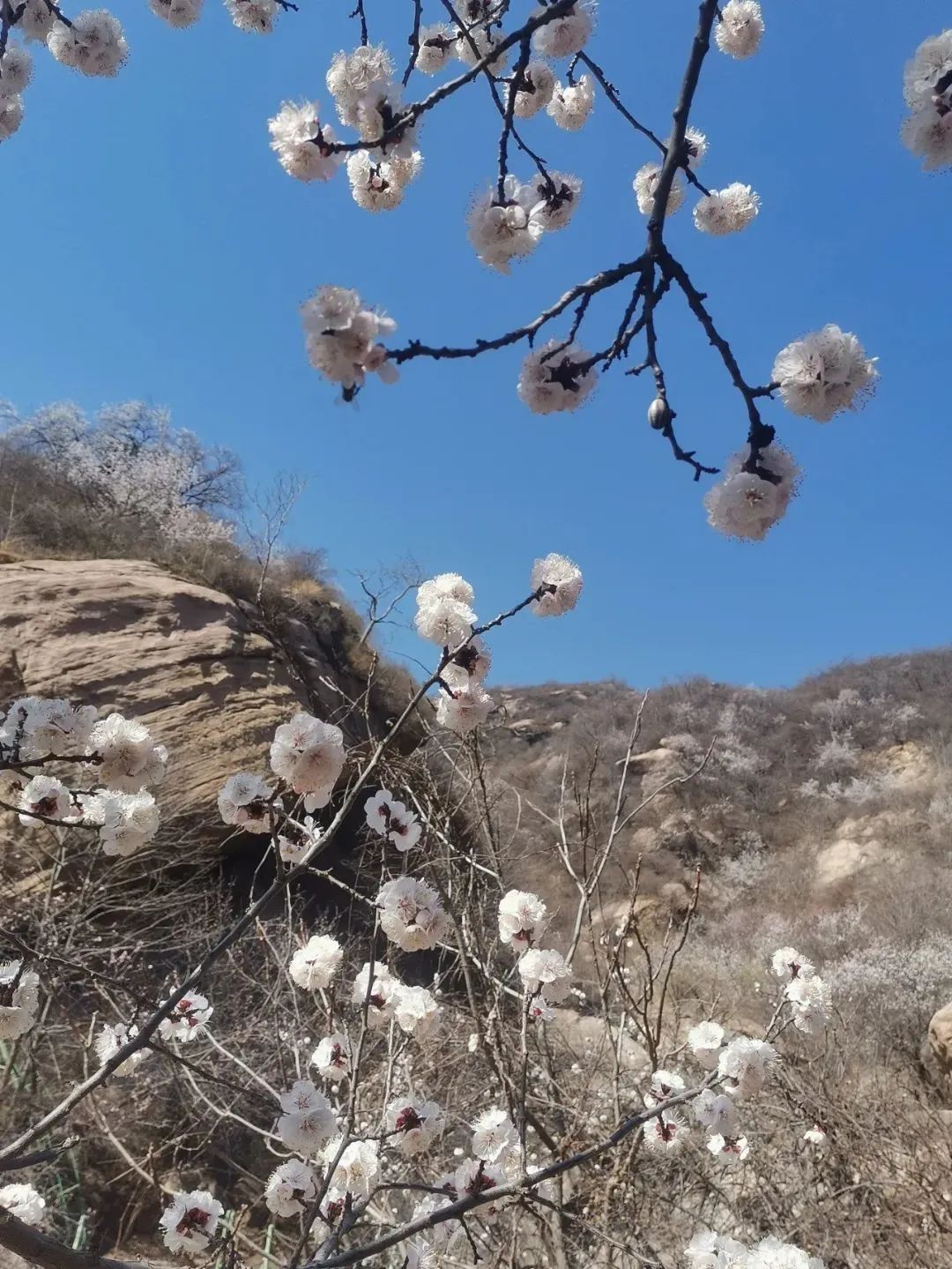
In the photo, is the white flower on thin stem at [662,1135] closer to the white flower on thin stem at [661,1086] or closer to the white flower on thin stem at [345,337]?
the white flower on thin stem at [661,1086]

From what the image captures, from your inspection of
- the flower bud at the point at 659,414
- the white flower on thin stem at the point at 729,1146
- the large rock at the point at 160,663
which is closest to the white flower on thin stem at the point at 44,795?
the flower bud at the point at 659,414

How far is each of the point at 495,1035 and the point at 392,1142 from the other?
20.0 inches

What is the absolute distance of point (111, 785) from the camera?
172cm

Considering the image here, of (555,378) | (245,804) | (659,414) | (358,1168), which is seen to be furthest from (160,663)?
(659,414)

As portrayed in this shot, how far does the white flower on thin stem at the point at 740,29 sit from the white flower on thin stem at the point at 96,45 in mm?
2461

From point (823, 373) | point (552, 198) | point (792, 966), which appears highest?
point (552, 198)

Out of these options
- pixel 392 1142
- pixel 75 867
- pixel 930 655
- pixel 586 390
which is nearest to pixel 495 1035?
pixel 392 1142

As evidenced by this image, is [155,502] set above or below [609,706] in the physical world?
below

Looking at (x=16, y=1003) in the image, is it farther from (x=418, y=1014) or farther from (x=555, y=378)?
(x=555, y=378)

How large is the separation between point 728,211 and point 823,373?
1403 mm

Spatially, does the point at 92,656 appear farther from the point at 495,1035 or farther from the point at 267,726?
the point at 495,1035

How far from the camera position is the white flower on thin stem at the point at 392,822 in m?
2.45

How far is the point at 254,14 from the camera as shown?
2.95m

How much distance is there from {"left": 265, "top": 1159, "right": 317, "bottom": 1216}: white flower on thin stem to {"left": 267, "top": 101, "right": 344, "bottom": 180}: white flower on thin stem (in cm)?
274
